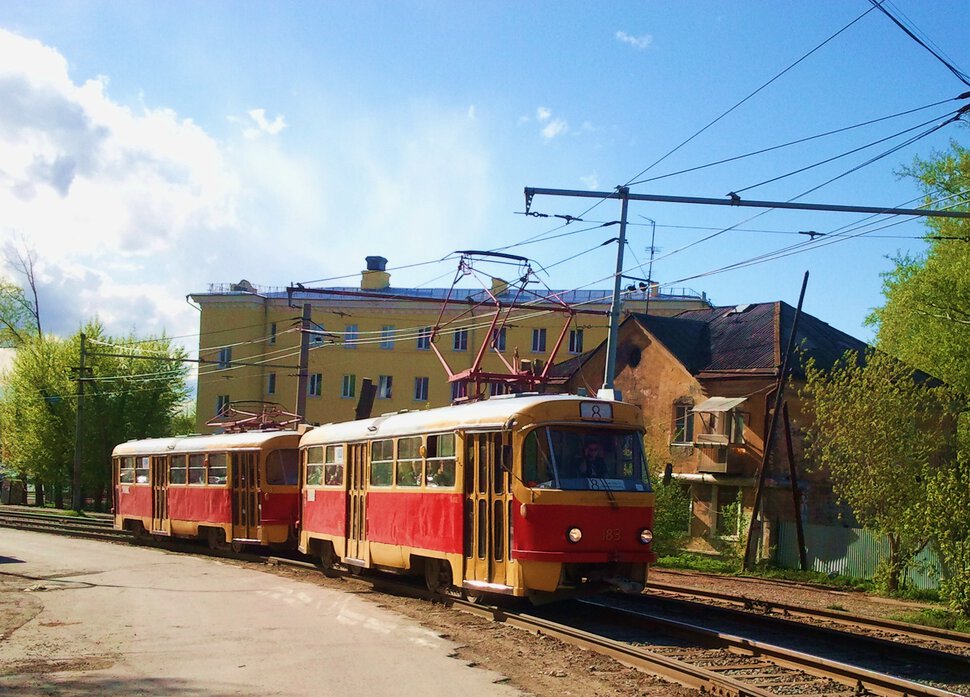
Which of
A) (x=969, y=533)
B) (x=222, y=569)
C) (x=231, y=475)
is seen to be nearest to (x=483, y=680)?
(x=969, y=533)

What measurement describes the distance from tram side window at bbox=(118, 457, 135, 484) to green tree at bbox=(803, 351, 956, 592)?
18.8m

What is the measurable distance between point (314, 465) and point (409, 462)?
5215 mm

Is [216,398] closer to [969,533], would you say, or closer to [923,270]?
[923,270]

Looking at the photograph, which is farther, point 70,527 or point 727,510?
point 70,527

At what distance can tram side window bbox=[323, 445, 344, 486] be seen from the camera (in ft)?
61.1

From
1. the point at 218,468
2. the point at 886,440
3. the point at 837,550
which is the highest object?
the point at 886,440

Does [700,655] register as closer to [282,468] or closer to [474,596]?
[474,596]

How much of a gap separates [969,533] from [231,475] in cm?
1486

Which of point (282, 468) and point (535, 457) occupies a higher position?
point (535, 457)

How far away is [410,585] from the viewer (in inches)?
643

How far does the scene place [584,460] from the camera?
1280cm

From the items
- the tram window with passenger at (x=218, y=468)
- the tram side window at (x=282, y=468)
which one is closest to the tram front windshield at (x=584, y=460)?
the tram side window at (x=282, y=468)

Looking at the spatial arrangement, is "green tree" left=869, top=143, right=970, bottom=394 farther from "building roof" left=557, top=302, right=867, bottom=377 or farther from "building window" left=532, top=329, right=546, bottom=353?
"building window" left=532, top=329, right=546, bottom=353

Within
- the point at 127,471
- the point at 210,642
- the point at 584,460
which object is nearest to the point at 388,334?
the point at 127,471
